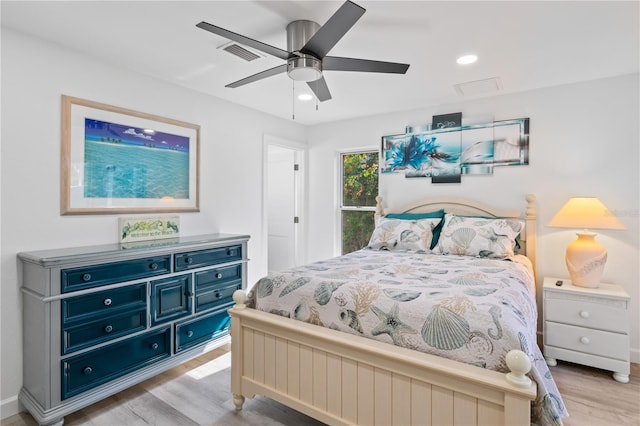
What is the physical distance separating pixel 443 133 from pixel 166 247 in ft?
9.88

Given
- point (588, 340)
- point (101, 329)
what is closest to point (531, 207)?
point (588, 340)

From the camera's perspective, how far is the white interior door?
4.80m

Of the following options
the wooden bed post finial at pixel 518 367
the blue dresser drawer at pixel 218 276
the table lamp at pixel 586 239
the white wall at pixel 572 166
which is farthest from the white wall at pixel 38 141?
the table lamp at pixel 586 239

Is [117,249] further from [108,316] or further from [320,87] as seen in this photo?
[320,87]

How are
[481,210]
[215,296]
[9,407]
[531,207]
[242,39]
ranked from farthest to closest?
[481,210] → [531,207] → [215,296] → [9,407] → [242,39]

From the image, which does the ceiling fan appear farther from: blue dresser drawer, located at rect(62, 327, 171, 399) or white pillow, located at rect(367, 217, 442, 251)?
blue dresser drawer, located at rect(62, 327, 171, 399)

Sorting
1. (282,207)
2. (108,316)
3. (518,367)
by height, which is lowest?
(108,316)

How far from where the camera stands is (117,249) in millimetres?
2354

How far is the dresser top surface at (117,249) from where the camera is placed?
2.02 m

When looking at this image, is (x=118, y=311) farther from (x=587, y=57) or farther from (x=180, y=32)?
(x=587, y=57)

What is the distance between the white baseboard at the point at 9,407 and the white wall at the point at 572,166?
3.79 m

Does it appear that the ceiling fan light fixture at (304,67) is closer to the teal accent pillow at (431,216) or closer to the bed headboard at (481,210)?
the teal accent pillow at (431,216)

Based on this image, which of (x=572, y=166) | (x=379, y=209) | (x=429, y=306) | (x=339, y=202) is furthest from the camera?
(x=339, y=202)

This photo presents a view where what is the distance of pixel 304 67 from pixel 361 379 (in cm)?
172
